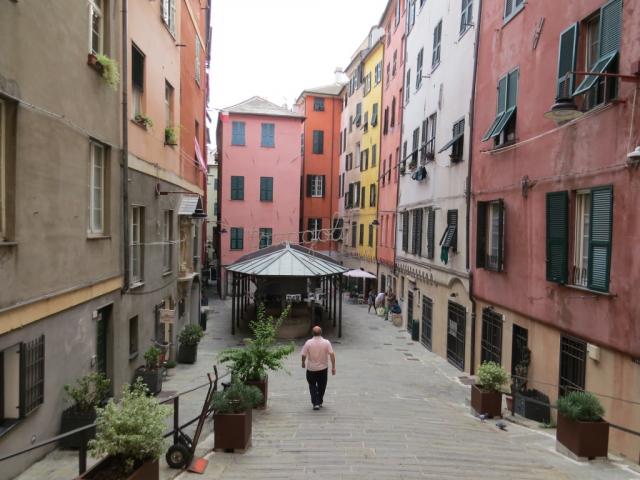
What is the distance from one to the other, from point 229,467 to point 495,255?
9.97 metres

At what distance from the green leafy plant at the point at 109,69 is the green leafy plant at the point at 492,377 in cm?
874

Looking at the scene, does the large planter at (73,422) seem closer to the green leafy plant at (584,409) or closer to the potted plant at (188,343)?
the green leafy plant at (584,409)

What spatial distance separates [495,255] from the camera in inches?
568

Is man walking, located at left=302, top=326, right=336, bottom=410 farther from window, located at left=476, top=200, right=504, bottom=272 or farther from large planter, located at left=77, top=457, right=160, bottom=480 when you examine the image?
window, located at left=476, top=200, right=504, bottom=272

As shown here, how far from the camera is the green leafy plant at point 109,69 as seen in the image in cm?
920

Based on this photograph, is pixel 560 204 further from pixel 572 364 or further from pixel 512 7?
pixel 512 7

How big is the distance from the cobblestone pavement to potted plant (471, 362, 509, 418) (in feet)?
0.93

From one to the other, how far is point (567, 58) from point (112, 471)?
10291 mm

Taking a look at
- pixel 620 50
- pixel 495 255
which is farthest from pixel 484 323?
pixel 620 50

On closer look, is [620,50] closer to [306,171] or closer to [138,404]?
[138,404]

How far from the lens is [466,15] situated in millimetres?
17516

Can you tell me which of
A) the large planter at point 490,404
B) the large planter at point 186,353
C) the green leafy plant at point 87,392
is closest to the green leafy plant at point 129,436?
the green leafy plant at point 87,392

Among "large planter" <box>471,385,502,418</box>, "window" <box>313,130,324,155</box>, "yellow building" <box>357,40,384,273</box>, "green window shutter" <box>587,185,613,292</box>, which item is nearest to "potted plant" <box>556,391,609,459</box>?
"green window shutter" <box>587,185,613,292</box>

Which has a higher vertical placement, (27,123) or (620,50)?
(620,50)
